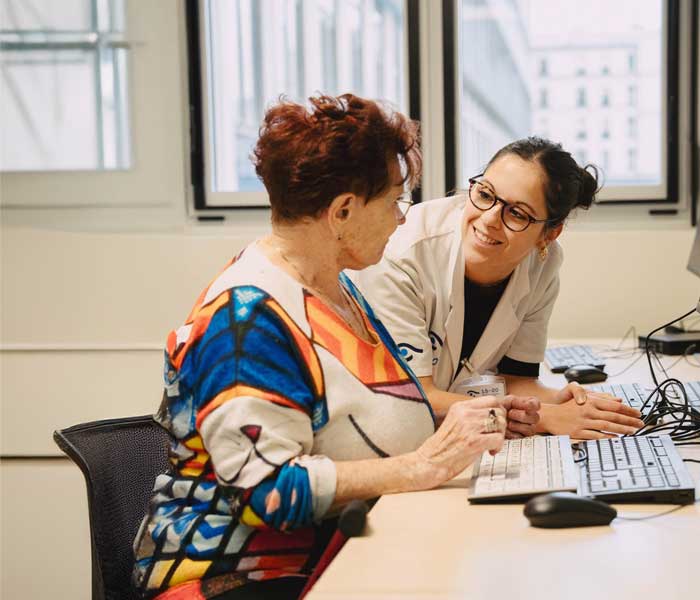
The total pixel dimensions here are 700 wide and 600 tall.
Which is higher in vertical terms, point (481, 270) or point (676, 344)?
point (481, 270)

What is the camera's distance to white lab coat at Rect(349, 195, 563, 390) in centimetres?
191

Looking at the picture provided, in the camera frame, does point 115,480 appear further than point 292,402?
Yes

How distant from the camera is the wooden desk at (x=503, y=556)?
973 millimetres

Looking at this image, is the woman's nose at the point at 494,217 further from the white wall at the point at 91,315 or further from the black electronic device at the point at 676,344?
the white wall at the point at 91,315

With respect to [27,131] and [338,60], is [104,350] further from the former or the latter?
[338,60]

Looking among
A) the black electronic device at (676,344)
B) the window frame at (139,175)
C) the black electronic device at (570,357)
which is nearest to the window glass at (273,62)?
the window frame at (139,175)

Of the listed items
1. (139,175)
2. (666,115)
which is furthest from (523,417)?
(139,175)

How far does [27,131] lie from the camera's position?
346 centimetres

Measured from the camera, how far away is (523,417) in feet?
5.46

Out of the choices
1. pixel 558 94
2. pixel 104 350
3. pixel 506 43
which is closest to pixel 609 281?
pixel 558 94

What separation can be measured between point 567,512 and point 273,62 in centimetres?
268

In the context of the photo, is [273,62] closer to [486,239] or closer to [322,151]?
[486,239]

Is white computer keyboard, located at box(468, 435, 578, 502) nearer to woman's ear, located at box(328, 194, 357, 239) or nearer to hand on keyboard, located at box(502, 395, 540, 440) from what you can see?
hand on keyboard, located at box(502, 395, 540, 440)

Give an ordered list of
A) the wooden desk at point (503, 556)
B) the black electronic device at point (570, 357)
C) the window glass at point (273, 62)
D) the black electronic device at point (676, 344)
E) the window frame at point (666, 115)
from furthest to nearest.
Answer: the window glass at point (273, 62) → the window frame at point (666, 115) → the black electronic device at point (676, 344) → the black electronic device at point (570, 357) → the wooden desk at point (503, 556)
